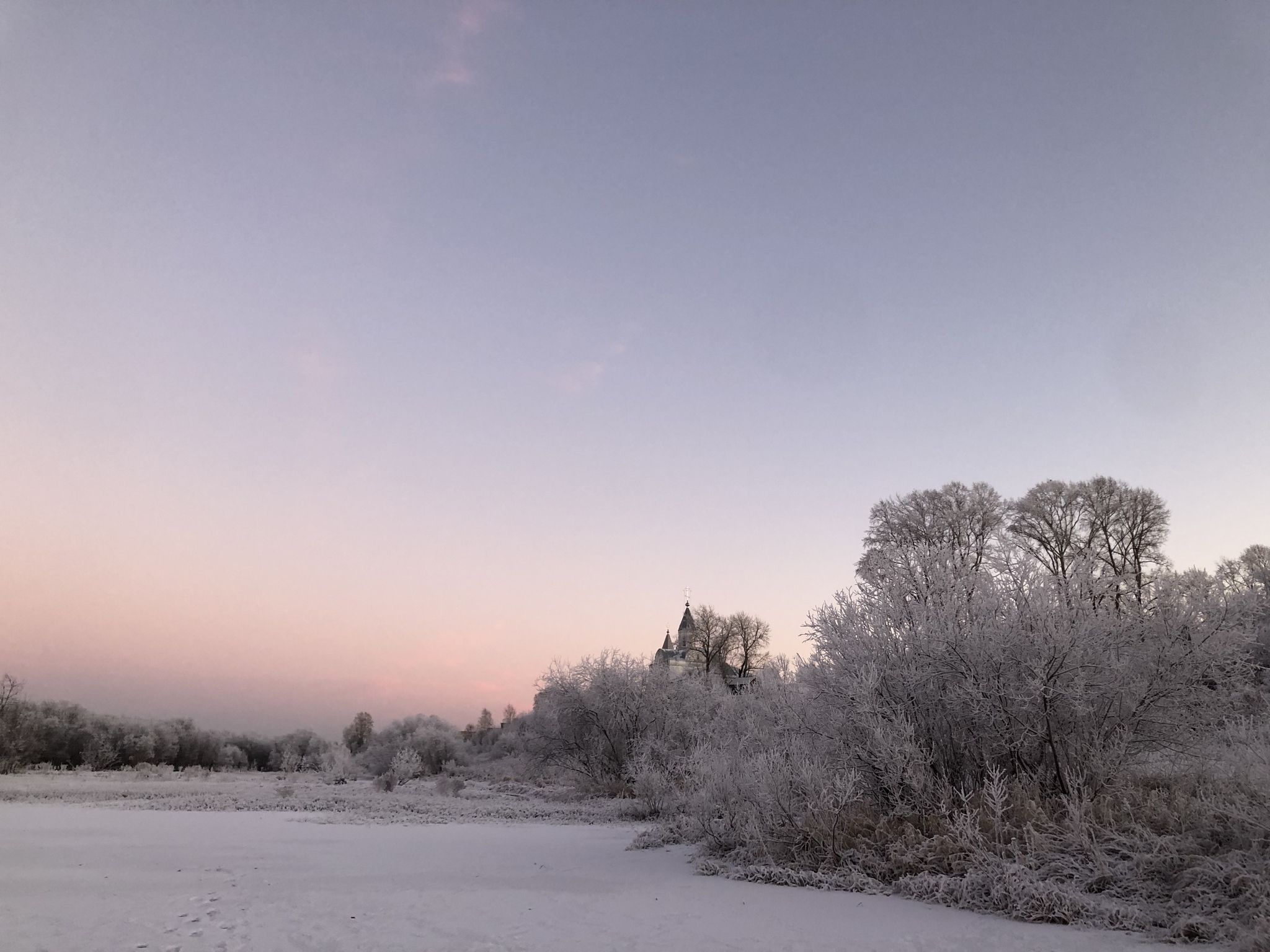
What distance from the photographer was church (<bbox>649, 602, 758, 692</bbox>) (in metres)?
43.4

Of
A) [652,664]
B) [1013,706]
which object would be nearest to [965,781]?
[1013,706]

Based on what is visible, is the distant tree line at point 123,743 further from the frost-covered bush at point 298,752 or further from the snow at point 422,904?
the snow at point 422,904

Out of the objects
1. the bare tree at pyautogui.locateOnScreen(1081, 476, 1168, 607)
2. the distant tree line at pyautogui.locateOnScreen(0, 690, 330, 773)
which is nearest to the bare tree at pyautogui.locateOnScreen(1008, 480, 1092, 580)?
the bare tree at pyautogui.locateOnScreen(1081, 476, 1168, 607)

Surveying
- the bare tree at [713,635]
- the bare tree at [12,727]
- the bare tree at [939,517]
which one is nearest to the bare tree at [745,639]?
the bare tree at [713,635]

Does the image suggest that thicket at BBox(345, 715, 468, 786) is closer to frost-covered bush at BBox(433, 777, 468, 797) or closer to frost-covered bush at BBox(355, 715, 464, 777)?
frost-covered bush at BBox(355, 715, 464, 777)

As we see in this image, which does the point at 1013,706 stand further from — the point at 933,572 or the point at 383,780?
the point at 383,780

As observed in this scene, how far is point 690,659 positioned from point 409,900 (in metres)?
52.4

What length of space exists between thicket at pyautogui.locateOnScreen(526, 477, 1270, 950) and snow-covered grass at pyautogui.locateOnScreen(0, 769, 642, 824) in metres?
5.33

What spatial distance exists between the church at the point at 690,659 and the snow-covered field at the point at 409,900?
2456cm

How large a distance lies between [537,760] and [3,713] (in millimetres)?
24035

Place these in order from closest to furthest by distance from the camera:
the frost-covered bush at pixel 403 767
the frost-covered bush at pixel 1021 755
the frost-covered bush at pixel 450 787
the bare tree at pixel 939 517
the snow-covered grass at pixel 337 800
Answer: the frost-covered bush at pixel 1021 755
the snow-covered grass at pixel 337 800
the frost-covered bush at pixel 450 787
the frost-covered bush at pixel 403 767
the bare tree at pixel 939 517

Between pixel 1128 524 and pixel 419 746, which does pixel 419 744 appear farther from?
pixel 1128 524

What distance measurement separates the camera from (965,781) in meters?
8.71

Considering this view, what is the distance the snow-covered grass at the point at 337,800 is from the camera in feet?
50.9
